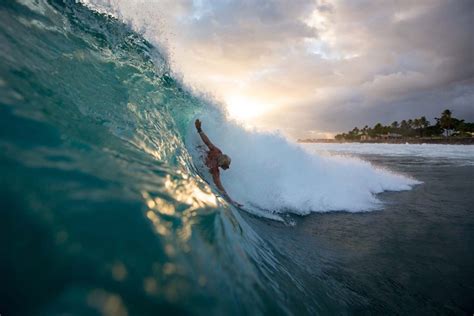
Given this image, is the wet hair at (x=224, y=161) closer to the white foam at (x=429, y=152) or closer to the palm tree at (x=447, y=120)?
the white foam at (x=429, y=152)

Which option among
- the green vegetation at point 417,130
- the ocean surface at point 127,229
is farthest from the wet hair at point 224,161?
the green vegetation at point 417,130

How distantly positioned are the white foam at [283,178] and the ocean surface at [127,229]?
177 cm

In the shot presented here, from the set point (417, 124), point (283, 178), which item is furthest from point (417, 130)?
point (283, 178)

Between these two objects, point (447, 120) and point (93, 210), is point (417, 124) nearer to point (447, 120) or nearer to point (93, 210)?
point (447, 120)

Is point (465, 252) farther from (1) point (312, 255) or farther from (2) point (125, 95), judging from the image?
(2) point (125, 95)

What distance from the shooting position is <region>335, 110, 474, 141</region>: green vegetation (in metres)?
78.8

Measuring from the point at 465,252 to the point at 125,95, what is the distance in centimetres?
622

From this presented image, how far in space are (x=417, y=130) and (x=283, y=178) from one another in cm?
10661

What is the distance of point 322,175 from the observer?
9914mm

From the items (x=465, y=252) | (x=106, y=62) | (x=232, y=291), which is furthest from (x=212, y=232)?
(x=465, y=252)

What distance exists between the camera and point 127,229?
168 cm

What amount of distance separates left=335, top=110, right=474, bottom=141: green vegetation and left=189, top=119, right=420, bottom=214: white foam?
82.2 metres

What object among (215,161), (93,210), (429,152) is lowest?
(429,152)

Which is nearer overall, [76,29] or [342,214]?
[76,29]
